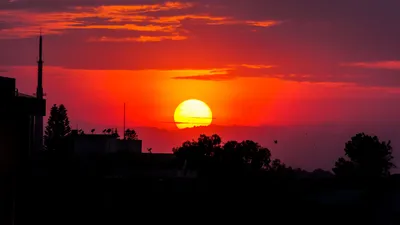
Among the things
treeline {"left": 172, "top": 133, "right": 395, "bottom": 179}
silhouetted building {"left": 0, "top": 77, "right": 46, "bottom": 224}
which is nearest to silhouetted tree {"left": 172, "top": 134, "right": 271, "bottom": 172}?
treeline {"left": 172, "top": 133, "right": 395, "bottom": 179}

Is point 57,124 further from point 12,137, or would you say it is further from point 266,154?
point 12,137

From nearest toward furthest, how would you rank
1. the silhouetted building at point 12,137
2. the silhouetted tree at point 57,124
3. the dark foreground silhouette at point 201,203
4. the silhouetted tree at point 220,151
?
the silhouetted building at point 12,137 < the dark foreground silhouette at point 201,203 < the silhouetted tree at point 220,151 < the silhouetted tree at point 57,124

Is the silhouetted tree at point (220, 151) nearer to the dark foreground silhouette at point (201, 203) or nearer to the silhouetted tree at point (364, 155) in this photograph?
the silhouetted tree at point (364, 155)

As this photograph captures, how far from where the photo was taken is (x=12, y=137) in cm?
2550

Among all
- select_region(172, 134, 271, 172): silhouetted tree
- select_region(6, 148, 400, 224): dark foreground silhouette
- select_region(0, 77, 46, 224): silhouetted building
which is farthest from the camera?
select_region(172, 134, 271, 172): silhouetted tree

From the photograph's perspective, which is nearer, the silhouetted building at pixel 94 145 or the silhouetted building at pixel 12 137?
the silhouetted building at pixel 12 137

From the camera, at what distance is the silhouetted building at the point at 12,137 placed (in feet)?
83.3

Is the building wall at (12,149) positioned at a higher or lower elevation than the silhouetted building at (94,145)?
lower

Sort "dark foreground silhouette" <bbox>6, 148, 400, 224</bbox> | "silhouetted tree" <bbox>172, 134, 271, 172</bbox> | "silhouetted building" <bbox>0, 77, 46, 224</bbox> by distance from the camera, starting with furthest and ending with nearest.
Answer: "silhouetted tree" <bbox>172, 134, 271, 172</bbox> → "dark foreground silhouette" <bbox>6, 148, 400, 224</bbox> → "silhouetted building" <bbox>0, 77, 46, 224</bbox>

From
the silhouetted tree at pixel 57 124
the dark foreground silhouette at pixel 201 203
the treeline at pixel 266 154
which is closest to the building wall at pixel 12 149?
the dark foreground silhouette at pixel 201 203

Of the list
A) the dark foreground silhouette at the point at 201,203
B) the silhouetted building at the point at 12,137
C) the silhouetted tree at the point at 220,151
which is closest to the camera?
the silhouetted building at the point at 12,137

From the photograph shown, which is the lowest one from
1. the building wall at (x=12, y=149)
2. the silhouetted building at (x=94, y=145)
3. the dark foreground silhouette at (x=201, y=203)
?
the dark foreground silhouette at (x=201, y=203)

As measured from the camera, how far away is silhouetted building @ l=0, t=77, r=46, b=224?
25.4 meters

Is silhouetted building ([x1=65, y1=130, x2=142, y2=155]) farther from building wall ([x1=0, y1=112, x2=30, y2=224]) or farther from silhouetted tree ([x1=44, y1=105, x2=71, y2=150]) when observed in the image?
building wall ([x1=0, y1=112, x2=30, y2=224])
